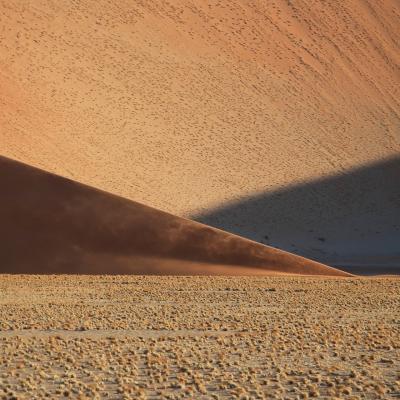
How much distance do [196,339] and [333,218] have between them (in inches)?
1019

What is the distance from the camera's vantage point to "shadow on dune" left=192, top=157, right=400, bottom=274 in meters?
34.7

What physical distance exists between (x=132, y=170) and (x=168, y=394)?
2939 cm

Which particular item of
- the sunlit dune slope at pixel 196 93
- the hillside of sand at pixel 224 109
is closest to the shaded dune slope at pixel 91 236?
the hillside of sand at pixel 224 109

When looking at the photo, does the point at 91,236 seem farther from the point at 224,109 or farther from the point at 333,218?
the point at 224,109

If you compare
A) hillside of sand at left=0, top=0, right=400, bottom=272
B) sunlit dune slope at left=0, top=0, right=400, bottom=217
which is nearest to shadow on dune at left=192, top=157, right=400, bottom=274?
hillside of sand at left=0, top=0, right=400, bottom=272

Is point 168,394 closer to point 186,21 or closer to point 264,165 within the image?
point 264,165

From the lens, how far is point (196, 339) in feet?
39.8

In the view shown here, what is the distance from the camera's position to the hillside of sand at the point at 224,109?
3659 centimetres

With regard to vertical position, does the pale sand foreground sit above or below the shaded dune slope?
below

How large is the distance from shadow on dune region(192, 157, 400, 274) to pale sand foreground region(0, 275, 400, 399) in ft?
47.3

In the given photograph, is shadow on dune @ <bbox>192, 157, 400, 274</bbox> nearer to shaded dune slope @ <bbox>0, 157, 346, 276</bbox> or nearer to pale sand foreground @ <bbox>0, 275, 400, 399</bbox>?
shaded dune slope @ <bbox>0, 157, 346, 276</bbox>

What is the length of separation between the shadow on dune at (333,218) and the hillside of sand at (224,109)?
74 millimetres

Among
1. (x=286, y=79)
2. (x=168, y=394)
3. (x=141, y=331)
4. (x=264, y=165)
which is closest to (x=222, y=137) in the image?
(x=264, y=165)

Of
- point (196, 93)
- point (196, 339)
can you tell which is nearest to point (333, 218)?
point (196, 93)
